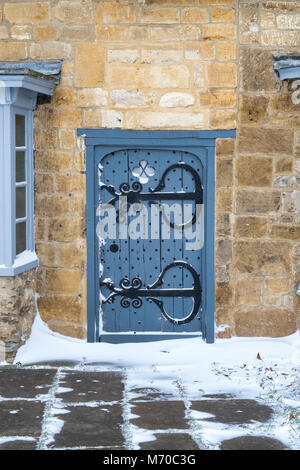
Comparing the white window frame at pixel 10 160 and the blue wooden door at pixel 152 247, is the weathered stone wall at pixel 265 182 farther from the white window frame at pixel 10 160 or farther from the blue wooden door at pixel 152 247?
the white window frame at pixel 10 160

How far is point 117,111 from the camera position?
7336 millimetres

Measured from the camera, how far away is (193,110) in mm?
7328

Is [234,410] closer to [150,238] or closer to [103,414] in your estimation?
[103,414]

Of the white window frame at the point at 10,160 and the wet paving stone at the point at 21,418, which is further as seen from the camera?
the white window frame at the point at 10,160

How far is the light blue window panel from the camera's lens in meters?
6.68

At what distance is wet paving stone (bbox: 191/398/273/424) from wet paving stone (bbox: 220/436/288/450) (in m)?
0.35

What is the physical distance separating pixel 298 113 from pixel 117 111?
1.84 metres

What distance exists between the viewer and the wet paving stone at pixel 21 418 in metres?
5.14

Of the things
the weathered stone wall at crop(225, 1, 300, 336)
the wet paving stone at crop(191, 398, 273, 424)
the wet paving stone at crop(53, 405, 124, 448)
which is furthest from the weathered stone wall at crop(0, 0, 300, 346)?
the wet paving stone at crop(53, 405, 124, 448)

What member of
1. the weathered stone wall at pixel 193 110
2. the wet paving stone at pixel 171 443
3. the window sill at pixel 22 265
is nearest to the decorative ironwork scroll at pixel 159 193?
the weathered stone wall at pixel 193 110

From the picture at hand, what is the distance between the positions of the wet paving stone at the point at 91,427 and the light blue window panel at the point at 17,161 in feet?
5.97

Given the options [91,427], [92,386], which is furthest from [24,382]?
[91,427]

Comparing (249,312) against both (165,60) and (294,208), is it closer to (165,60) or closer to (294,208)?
(294,208)
